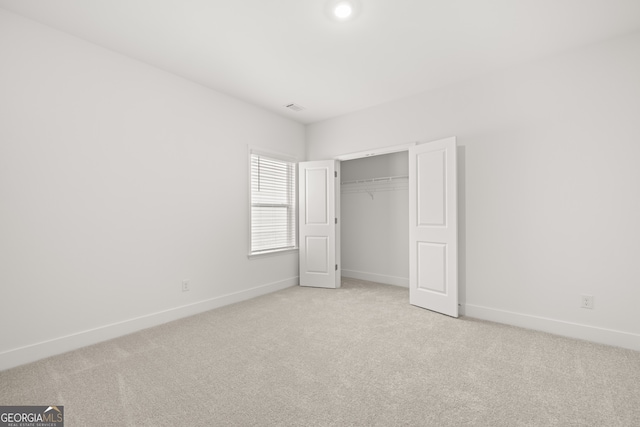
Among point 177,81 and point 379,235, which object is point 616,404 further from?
point 177,81

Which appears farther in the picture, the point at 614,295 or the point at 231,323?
the point at 231,323

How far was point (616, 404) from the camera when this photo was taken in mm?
1743

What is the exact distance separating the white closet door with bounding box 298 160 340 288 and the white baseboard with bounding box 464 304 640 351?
202 centimetres

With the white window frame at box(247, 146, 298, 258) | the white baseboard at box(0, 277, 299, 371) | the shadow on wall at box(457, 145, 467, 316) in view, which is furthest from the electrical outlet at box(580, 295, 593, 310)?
the white baseboard at box(0, 277, 299, 371)

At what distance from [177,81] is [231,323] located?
278 cm

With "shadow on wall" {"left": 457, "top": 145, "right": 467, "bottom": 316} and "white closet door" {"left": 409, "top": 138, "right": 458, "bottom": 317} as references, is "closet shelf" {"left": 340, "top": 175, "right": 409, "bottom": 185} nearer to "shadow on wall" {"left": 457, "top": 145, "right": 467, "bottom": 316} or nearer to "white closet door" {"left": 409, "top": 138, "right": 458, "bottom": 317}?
"white closet door" {"left": 409, "top": 138, "right": 458, "bottom": 317}

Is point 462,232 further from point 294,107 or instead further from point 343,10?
point 294,107

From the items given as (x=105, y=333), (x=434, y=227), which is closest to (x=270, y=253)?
(x=105, y=333)

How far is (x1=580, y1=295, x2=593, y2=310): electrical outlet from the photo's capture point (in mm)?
2670

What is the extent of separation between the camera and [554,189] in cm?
284

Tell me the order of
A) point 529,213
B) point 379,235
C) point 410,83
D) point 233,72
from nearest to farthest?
point 529,213, point 233,72, point 410,83, point 379,235

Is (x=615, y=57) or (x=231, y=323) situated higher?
(x=615, y=57)

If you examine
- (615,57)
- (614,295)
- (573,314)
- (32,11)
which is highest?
(32,11)

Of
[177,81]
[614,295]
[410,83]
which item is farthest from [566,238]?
[177,81]
